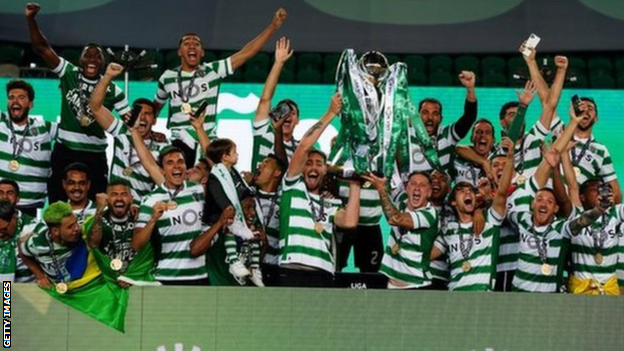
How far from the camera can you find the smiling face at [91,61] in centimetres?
1173

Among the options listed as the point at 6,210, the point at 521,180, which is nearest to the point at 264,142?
the point at 521,180

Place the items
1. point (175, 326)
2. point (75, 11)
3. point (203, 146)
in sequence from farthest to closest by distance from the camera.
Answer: point (75, 11) → point (203, 146) → point (175, 326)

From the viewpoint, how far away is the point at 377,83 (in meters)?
10.9

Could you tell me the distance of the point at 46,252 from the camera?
1029 cm

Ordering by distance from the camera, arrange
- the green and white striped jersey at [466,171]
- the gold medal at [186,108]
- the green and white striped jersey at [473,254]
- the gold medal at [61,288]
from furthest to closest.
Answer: the green and white striped jersey at [466,171] → the gold medal at [186,108] → the green and white striped jersey at [473,254] → the gold medal at [61,288]

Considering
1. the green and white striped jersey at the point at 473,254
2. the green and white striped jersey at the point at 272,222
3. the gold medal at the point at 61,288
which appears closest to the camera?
the gold medal at the point at 61,288

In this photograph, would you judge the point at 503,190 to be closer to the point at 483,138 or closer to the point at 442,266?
the point at 442,266

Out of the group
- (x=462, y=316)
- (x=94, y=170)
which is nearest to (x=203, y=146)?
(x=94, y=170)

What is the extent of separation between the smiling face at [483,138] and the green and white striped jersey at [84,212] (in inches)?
117

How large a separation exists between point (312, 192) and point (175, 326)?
1.36m

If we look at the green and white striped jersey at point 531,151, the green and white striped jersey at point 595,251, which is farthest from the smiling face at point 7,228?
the green and white striped jersey at point 595,251

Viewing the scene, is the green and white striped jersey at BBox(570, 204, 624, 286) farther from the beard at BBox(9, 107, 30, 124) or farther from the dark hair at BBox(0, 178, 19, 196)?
the beard at BBox(9, 107, 30, 124)

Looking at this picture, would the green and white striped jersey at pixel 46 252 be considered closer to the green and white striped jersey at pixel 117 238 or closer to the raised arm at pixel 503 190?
the green and white striped jersey at pixel 117 238

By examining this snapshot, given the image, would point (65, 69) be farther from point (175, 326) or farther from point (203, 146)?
point (175, 326)
